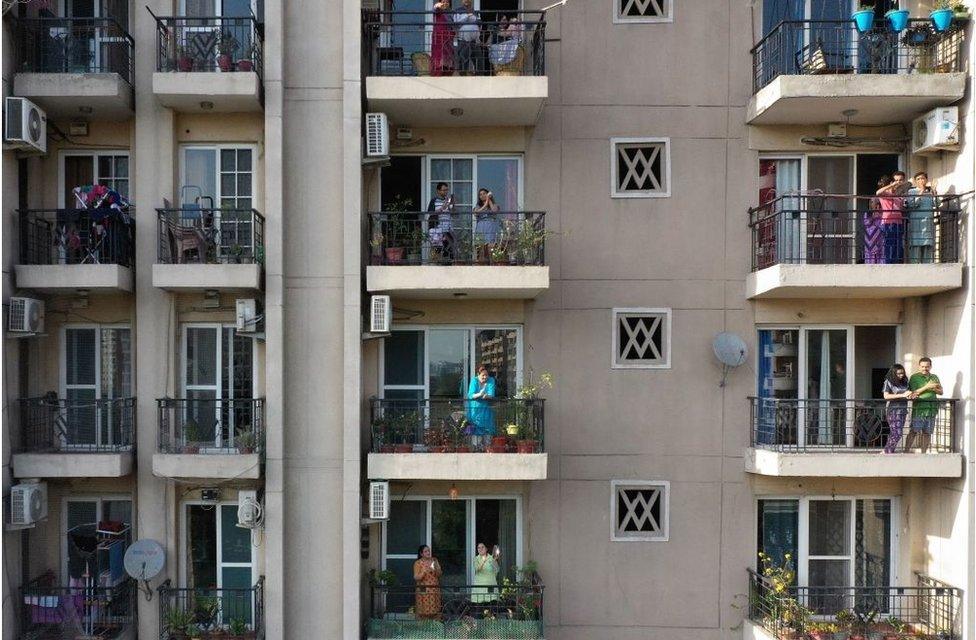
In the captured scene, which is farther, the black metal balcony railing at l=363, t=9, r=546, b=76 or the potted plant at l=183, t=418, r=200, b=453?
the black metal balcony railing at l=363, t=9, r=546, b=76

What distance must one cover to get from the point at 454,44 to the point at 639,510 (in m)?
7.78

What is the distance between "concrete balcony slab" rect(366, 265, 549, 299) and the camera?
10.7m

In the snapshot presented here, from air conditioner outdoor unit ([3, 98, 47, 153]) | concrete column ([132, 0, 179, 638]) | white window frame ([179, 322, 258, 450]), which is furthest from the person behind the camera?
white window frame ([179, 322, 258, 450])

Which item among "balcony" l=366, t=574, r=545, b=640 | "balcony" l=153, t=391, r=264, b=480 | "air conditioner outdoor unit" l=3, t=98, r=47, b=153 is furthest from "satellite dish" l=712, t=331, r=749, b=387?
"air conditioner outdoor unit" l=3, t=98, r=47, b=153

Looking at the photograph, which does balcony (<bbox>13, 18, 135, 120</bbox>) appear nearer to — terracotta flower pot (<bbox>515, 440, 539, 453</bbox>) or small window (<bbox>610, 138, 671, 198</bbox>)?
small window (<bbox>610, 138, 671, 198</bbox>)

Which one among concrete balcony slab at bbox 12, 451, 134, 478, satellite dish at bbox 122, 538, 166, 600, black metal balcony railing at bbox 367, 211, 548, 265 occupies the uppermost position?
black metal balcony railing at bbox 367, 211, 548, 265

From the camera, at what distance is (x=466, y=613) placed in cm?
1105

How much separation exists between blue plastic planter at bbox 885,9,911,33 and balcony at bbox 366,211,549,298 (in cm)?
593

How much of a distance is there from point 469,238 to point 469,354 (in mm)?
1881

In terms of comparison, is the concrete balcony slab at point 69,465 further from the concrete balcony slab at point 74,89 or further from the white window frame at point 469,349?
the concrete balcony slab at point 74,89

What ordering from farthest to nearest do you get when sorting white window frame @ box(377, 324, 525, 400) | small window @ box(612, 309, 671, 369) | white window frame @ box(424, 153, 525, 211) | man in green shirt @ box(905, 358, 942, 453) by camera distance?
1. white window frame @ box(424, 153, 525, 211)
2. white window frame @ box(377, 324, 525, 400)
3. small window @ box(612, 309, 671, 369)
4. man in green shirt @ box(905, 358, 942, 453)

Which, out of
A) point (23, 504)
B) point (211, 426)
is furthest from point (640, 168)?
point (23, 504)

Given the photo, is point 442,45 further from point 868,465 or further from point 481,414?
point 868,465

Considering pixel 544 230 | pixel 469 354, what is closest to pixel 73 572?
pixel 469 354
